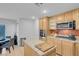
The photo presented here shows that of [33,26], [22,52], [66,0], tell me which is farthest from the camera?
[33,26]

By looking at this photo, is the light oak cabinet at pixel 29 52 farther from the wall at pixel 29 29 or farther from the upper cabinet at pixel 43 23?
the upper cabinet at pixel 43 23

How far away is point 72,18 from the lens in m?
1.75

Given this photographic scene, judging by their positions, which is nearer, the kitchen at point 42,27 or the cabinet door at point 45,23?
the kitchen at point 42,27

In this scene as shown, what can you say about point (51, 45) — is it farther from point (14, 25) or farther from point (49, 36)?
point (14, 25)

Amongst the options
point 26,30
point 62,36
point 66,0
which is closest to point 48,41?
point 62,36

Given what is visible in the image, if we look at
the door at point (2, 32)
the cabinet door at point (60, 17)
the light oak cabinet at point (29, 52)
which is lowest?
the light oak cabinet at point (29, 52)

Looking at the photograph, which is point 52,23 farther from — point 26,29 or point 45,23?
point 26,29

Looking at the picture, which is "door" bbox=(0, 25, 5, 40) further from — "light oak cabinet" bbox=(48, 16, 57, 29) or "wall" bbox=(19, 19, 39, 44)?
"light oak cabinet" bbox=(48, 16, 57, 29)

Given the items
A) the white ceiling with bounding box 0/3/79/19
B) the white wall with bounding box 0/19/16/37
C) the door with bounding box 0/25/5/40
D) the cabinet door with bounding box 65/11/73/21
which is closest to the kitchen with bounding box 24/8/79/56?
the cabinet door with bounding box 65/11/73/21

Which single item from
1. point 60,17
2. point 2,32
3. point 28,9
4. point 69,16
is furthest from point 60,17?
point 2,32

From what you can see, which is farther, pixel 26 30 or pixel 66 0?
pixel 26 30

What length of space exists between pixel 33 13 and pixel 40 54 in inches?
26.9

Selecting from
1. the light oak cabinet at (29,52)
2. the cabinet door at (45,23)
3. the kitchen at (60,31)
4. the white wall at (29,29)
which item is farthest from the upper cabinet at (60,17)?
the light oak cabinet at (29,52)

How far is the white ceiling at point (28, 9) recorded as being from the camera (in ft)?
4.87
